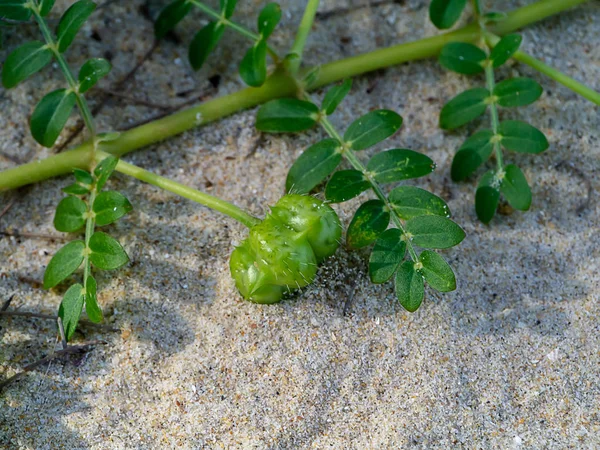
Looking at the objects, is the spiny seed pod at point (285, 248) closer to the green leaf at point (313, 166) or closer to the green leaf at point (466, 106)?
the green leaf at point (313, 166)

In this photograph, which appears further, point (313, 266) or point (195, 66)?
point (195, 66)

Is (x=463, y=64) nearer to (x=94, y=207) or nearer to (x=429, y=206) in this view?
(x=429, y=206)

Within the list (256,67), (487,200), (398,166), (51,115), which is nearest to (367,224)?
(398,166)

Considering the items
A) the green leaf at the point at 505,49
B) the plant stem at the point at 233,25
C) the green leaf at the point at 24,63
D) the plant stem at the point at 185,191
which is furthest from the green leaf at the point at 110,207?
the green leaf at the point at 505,49

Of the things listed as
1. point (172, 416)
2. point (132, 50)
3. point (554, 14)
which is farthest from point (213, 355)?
→ point (554, 14)

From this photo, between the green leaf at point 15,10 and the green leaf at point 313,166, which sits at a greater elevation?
the green leaf at point 15,10

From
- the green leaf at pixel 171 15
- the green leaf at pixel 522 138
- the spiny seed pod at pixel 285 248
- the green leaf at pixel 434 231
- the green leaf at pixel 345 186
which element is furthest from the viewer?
the green leaf at pixel 171 15

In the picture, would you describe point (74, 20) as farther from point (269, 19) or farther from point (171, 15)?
point (269, 19)

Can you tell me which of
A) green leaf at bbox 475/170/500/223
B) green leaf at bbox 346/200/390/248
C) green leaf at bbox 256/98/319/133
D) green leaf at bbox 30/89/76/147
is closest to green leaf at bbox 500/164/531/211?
green leaf at bbox 475/170/500/223
